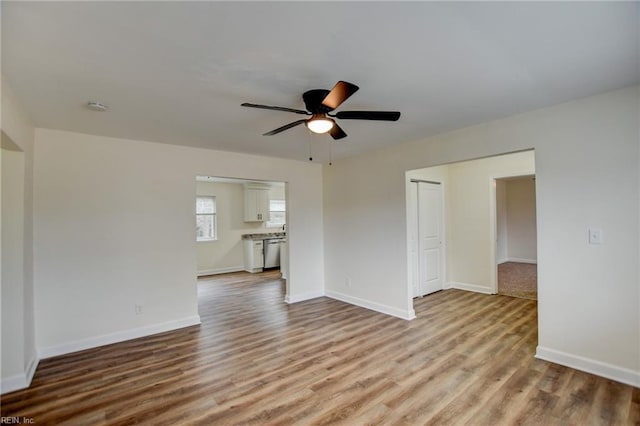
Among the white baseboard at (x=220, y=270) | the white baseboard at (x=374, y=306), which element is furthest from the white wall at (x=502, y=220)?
the white baseboard at (x=220, y=270)

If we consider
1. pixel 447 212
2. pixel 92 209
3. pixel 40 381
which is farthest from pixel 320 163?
pixel 40 381

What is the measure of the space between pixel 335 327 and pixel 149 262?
8.37 feet

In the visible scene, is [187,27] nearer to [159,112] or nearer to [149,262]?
[159,112]

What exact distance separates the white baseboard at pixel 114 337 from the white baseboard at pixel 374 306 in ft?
7.57

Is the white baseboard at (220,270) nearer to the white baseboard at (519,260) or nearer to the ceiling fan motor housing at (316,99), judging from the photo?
the ceiling fan motor housing at (316,99)

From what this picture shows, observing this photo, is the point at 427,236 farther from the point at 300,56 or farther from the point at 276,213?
the point at 276,213

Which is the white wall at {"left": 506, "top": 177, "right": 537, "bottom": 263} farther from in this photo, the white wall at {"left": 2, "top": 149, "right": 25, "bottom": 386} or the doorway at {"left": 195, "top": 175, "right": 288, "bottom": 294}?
the white wall at {"left": 2, "top": 149, "right": 25, "bottom": 386}

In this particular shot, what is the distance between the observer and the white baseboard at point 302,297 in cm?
509

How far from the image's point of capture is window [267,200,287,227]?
8.98 metres

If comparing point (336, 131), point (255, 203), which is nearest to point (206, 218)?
point (255, 203)

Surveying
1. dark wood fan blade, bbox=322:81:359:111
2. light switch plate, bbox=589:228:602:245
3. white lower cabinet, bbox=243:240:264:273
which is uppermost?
dark wood fan blade, bbox=322:81:359:111

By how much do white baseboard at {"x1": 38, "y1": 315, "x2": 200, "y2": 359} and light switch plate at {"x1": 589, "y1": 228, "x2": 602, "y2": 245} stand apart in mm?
4559

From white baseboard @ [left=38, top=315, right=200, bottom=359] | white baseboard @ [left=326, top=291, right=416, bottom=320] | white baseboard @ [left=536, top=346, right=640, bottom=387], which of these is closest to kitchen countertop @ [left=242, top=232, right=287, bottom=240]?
white baseboard @ [left=326, top=291, right=416, bottom=320]

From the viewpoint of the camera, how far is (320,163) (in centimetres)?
554
